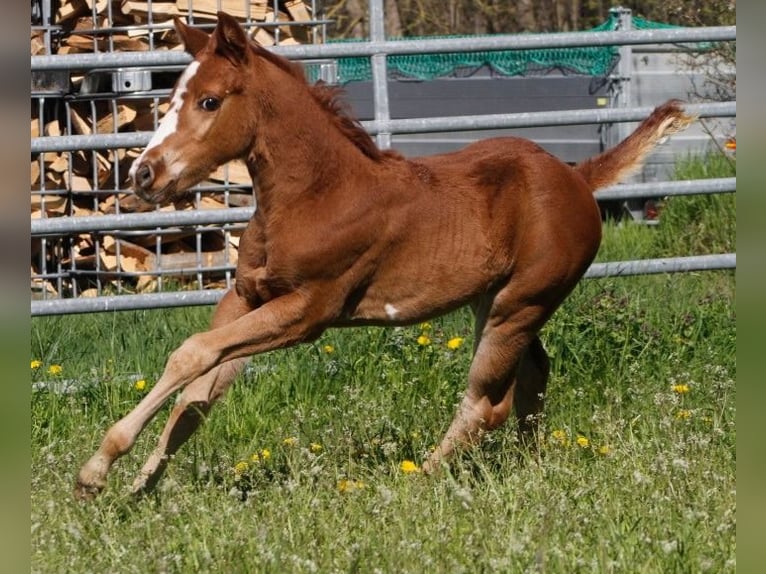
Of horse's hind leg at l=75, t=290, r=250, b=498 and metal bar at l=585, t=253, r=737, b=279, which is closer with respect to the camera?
horse's hind leg at l=75, t=290, r=250, b=498

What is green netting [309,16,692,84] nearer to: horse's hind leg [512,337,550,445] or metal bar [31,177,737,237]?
metal bar [31,177,737,237]

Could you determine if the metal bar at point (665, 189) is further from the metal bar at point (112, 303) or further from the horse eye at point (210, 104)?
the horse eye at point (210, 104)

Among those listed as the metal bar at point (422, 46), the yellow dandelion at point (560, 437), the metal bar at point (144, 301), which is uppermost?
the metal bar at point (422, 46)

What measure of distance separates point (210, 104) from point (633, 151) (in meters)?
2.00

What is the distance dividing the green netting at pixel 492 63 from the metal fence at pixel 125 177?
221 cm

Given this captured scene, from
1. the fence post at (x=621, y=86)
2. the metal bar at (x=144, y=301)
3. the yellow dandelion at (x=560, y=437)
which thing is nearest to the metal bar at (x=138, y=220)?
the metal bar at (x=144, y=301)

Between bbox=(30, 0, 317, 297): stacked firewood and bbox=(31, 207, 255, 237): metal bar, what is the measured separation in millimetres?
2317

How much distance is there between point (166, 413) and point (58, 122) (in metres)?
3.69

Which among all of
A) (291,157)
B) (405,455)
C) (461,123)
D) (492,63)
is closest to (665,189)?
(461,123)

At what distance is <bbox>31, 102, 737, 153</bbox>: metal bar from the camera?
5.81 meters

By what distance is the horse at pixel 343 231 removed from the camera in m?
4.18

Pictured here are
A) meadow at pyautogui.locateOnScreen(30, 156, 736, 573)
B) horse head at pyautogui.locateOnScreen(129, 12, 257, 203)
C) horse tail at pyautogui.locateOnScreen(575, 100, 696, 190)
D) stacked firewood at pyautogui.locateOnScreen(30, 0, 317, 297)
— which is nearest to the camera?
meadow at pyautogui.locateOnScreen(30, 156, 736, 573)

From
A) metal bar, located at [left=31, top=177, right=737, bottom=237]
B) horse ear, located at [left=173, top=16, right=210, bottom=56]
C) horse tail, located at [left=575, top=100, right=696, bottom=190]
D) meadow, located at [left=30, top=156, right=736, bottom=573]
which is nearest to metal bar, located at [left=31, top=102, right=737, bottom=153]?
metal bar, located at [left=31, top=177, right=737, bottom=237]

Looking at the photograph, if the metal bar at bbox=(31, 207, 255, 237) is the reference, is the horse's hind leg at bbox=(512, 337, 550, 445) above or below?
below
